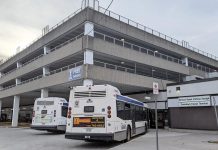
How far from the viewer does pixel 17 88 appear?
1622 inches

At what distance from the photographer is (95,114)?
44.7 ft

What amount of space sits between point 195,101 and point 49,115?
13121mm

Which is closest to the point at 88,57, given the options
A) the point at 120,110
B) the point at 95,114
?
the point at 120,110

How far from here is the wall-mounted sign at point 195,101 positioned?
74.6 ft

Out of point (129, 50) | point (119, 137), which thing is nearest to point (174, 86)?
point (129, 50)

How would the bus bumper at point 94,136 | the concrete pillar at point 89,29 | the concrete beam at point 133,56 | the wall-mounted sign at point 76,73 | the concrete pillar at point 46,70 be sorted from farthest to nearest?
the concrete pillar at point 46,70 → the concrete beam at point 133,56 → the concrete pillar at point 89,29 → the wall-mounted sign at point 76,73 → the bus bumper at point 94,136

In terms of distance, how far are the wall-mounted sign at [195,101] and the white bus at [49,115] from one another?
11293mm

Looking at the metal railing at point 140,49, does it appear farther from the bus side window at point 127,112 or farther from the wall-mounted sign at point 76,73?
the bus side window at point 127,112

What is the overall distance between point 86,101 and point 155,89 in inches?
177

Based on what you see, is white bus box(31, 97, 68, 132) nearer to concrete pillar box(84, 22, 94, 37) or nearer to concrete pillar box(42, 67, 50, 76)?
concrete pillar box(84, 22, 94, 37)

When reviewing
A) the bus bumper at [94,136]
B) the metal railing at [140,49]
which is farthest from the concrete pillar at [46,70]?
the bus bumper at [94,136]

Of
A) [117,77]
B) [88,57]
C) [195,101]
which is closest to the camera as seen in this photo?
[195,101]

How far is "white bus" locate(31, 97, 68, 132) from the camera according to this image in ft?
72.0

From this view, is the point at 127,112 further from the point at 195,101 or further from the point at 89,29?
the point at 89,29
